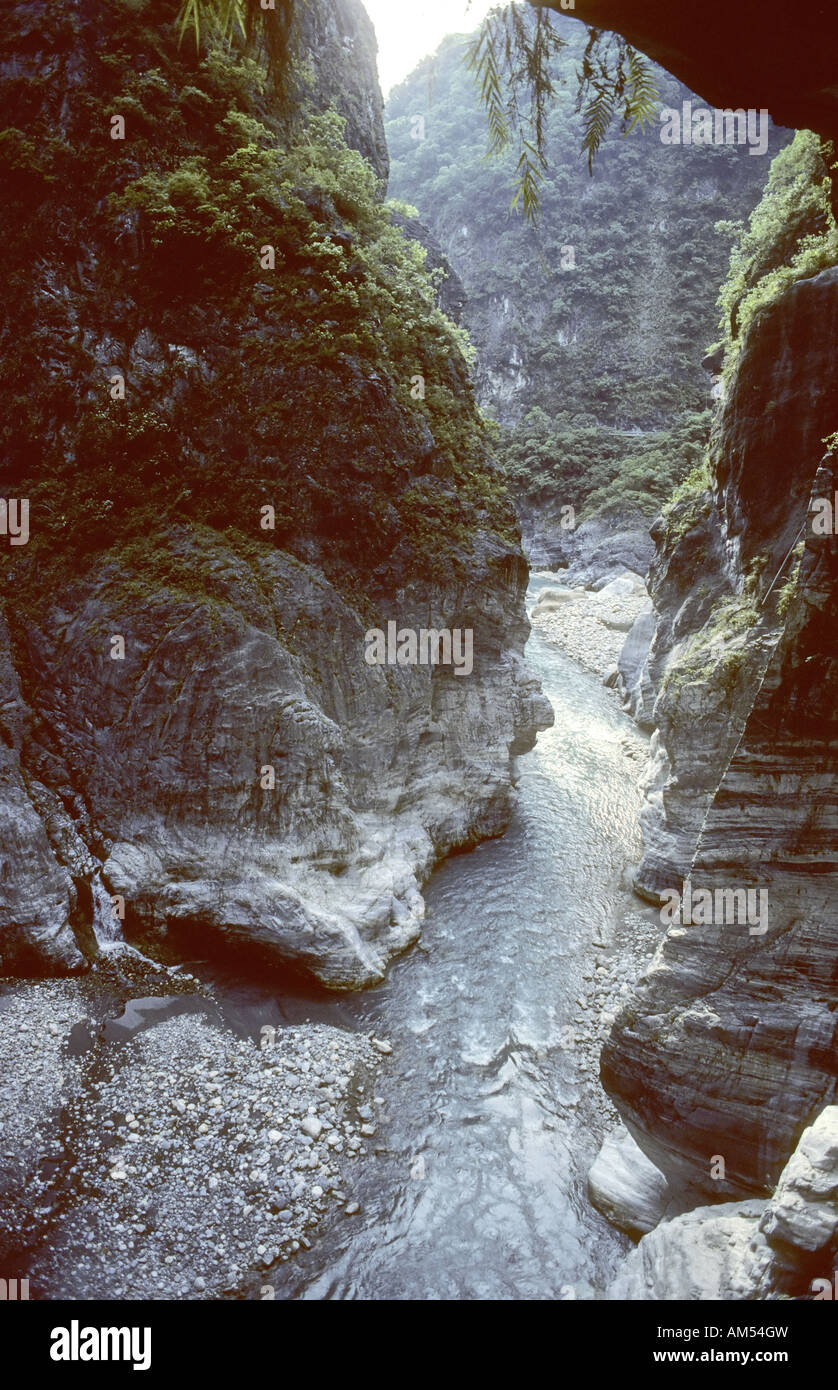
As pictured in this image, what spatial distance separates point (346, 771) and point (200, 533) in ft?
17.9

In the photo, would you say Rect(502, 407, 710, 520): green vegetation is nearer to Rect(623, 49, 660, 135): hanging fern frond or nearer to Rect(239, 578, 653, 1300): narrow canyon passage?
Rect(239, 578, 653, 1300): narrow canyon passage

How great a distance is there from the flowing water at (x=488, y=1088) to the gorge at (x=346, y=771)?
0.06 metres

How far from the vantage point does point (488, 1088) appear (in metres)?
11.0

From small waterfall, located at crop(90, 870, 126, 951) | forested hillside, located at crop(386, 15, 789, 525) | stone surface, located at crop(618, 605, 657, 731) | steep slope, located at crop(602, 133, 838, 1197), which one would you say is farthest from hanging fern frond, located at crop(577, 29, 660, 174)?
forested hillside, located at crop(386, 15, 789, 525)

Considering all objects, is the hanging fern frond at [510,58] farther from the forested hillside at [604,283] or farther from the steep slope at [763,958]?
the forested hillside at [604,283]

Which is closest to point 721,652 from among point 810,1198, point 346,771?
point 346,771

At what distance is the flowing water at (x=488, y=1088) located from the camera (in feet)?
28.1

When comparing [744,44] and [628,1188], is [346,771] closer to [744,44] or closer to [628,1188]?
[628,1188]

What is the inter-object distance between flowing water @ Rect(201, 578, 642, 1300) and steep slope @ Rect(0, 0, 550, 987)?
3.21ft

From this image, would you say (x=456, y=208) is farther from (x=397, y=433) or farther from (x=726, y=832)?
(x=726, y=832)

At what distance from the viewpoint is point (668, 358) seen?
6688 cm

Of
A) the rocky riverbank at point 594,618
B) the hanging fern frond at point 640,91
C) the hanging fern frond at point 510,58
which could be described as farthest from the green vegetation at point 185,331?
the rocky riverbank at point 594,618
